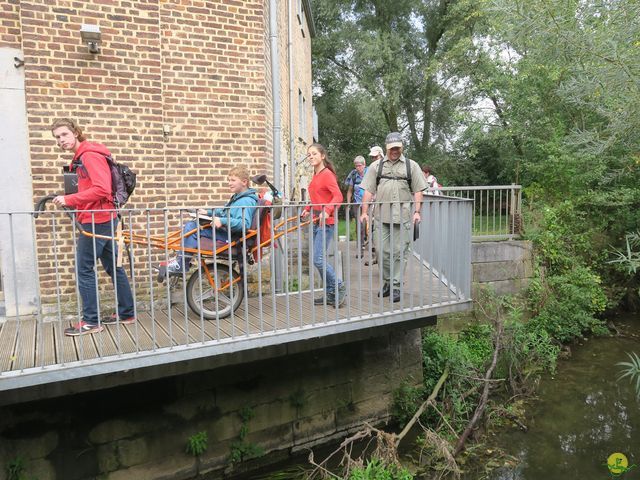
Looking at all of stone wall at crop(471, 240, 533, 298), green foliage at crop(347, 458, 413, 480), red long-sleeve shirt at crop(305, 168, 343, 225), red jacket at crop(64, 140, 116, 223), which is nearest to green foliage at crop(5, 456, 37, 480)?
red jacket at crop(64, 140, 116, 223)

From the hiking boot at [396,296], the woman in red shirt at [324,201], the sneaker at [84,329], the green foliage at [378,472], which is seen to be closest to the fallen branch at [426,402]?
the green foliage at [378,472]

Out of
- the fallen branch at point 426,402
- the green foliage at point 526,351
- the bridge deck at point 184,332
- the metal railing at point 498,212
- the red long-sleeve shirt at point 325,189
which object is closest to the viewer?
the bridge deck at point 184,332

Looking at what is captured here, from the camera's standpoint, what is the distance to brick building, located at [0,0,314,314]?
5.06m

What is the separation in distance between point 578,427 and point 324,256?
4.34 metres

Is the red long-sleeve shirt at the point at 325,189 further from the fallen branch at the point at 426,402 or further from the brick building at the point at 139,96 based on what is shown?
the fallen branch at the point at 426,402

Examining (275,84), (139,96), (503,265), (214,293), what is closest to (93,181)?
(214,293)

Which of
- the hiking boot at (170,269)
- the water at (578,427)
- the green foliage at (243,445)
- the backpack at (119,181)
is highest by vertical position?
the backpack at (119,181)

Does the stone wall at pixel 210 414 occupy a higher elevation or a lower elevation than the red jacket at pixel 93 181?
lower

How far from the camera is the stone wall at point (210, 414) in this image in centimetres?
432

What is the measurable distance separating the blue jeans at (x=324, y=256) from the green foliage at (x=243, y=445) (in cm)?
159

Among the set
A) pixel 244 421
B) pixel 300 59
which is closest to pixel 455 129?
pixel 300 59

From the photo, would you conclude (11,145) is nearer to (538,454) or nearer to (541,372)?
(538,454)

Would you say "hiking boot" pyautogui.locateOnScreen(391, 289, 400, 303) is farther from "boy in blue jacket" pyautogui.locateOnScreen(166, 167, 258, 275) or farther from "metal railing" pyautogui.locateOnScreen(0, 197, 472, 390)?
"boy in blue jacket" pyautogui.locateOnScreen(166, 167, 258, 275)

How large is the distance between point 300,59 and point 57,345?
34.5 ft
